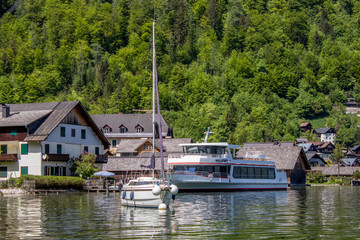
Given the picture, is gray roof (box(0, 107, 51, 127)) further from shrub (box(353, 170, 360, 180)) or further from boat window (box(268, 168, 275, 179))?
shrub (box(353, 170, 360, 180))

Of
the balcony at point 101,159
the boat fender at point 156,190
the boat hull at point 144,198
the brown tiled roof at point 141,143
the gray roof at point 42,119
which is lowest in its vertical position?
the boat hull at point 144,198

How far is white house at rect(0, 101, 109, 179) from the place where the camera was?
6525 cm

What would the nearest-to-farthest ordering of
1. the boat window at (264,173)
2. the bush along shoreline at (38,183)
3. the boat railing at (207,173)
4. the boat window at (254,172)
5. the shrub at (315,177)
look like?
the bush along shoreline at (38,183) → the boat railing at (207,173) → the boat window at (254,172) → the boat window at (264,173) → the shrub at (315,177)

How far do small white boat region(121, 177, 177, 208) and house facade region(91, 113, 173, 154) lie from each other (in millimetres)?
80085

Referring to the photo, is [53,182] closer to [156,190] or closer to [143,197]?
[143,197]

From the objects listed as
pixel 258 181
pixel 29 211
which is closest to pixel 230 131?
pixel 258 181

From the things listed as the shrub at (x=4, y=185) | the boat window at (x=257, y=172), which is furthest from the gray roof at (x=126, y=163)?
the shrub at (x=4, y=185)

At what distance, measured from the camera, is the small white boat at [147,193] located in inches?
1506

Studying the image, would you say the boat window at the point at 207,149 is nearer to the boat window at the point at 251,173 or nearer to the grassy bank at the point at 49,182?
the boat window at the point at 251,173

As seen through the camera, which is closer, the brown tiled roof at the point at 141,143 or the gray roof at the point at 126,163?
the gray roof at the point at 126,163

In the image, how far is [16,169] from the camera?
2606 inches

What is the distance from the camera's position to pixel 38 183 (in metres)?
59.8

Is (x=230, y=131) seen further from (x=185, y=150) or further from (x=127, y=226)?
(x=127, y=226)

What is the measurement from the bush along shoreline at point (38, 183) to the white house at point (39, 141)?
424cm
